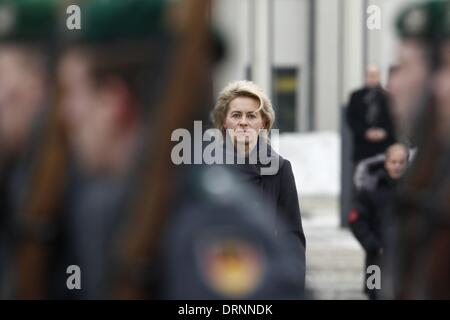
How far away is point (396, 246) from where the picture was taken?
2.66 meters

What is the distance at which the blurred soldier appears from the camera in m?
1.08

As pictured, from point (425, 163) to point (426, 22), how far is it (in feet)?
1.60

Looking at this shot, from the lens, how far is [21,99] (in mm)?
1099

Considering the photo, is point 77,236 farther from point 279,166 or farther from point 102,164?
point 279,166

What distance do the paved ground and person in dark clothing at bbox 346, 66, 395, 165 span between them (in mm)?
640

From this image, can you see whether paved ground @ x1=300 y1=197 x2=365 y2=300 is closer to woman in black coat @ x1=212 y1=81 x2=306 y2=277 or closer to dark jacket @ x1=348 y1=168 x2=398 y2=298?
dark jacket @ x1=348 y1=168 x2=398 y2=298

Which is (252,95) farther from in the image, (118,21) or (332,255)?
(332,255)

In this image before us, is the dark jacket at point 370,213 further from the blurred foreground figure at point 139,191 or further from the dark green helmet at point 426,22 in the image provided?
the blurred foreground figure at point 139,191

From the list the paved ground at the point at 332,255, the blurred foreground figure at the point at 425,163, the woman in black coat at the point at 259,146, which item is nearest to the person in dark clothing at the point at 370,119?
the paved ground at the point at 332,255

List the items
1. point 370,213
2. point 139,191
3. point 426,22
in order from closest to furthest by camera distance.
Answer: point 139,191 → point 426,22 → point 370,213

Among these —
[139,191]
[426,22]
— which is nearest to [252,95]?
[426,22]

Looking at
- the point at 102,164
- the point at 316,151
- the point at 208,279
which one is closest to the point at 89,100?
the point at 102,164

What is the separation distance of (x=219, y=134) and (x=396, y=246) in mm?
1056

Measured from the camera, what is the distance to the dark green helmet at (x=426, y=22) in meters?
2.35
